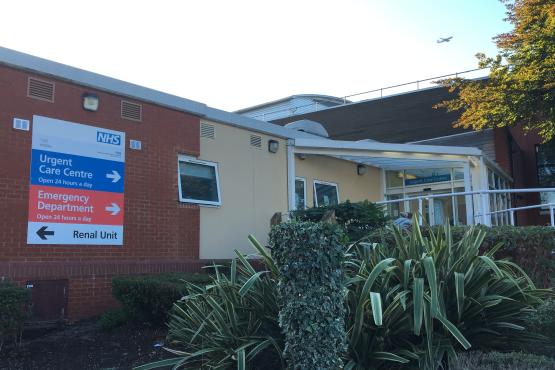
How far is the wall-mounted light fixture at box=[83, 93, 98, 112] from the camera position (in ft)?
30.5

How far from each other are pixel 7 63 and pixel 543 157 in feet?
64.9

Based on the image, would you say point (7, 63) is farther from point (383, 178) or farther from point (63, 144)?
point (383, 178)

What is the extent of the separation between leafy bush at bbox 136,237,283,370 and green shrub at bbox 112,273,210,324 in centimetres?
134

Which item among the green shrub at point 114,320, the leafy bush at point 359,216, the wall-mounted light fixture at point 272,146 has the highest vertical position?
the wall-mounted light fixture at point 272,146

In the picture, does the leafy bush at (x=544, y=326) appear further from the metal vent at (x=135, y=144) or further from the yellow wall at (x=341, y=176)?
the yellow wall at (x=341, y=176)

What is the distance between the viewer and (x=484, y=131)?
790 inches

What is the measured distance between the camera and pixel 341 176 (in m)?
15.7

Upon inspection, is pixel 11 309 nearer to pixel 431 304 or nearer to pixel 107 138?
pixel 107 138

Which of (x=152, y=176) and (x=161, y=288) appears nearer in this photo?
(x=161, y=288)

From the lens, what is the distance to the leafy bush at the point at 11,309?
20.3 feet

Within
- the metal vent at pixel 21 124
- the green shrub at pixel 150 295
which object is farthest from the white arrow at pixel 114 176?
the green shrub at pixel 150 295

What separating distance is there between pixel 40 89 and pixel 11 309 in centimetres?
397

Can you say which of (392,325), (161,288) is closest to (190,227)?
(161,288)

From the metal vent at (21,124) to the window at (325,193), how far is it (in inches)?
312
